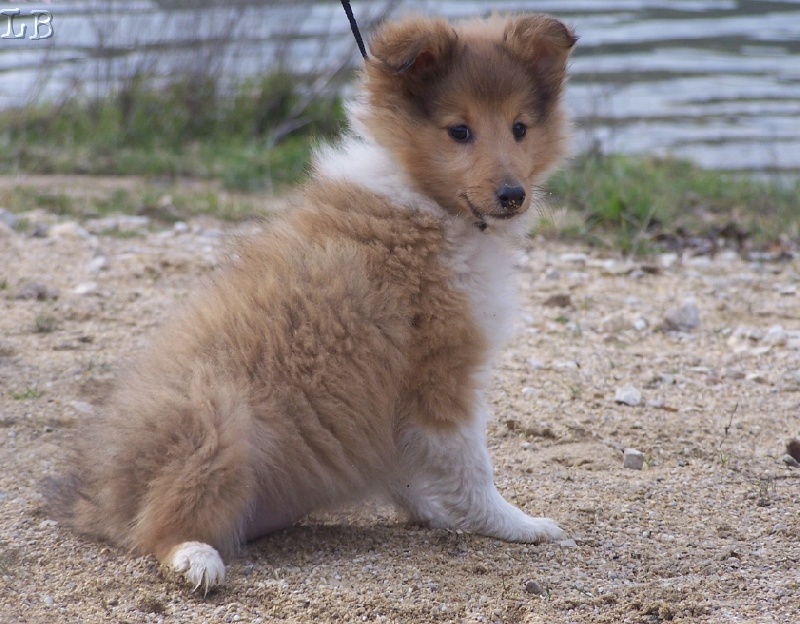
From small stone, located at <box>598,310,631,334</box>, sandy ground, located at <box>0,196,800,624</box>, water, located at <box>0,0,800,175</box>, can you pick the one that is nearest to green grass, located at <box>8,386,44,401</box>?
sandy ground, located at <box>0,196,800,624</box>

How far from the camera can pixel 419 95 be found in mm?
3893

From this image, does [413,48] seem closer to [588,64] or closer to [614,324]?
[614,324]

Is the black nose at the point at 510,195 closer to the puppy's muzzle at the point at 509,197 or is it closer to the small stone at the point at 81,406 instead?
the puppy's muzzle at the point at 509,197

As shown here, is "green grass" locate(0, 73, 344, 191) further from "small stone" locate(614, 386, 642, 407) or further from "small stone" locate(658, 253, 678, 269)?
"small stone" locate(614, 386, 642, 407)

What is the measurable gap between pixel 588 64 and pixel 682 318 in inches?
286

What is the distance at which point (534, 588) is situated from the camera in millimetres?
3430

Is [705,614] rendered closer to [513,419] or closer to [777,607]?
[777,607]

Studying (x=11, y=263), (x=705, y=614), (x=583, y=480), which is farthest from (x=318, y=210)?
(x=11, y=263)

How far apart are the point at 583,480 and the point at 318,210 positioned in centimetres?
153

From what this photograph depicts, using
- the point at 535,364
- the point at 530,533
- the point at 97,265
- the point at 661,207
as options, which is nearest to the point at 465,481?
the point at 530,533

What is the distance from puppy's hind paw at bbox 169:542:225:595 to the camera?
10.6 ft

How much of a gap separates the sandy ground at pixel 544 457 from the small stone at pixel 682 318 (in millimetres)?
12

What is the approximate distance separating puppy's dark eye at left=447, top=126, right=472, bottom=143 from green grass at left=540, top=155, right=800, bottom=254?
3.37 metres

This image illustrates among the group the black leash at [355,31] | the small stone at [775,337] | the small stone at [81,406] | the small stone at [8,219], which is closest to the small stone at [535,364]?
the small stone at [775,337]
